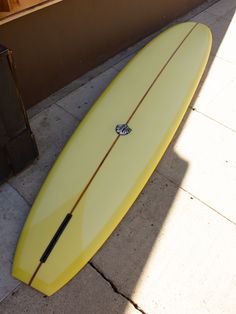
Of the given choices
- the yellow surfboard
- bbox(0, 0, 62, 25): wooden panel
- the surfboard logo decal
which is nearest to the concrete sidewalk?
the yellow surfboard

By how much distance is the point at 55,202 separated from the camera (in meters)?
3.12

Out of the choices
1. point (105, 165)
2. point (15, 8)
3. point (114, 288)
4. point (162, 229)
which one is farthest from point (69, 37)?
point (114, 288)

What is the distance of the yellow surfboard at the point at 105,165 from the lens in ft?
9.23

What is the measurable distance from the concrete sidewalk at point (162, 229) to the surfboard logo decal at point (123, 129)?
1.99 feet

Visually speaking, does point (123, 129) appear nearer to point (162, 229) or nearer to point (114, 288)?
point (162, 229)

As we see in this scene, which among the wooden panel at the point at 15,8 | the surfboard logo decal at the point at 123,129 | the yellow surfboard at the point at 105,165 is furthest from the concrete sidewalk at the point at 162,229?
the wooden panel at the point at 15,8

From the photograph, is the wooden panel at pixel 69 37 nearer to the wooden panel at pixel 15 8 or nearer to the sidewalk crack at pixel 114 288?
the wooden panel at pixel 15 8

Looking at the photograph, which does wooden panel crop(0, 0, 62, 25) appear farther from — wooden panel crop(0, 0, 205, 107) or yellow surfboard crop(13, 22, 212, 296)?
yellow surfboard crop(13, 22, 212, 296)

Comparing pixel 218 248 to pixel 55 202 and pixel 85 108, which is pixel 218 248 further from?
pixel 85 108

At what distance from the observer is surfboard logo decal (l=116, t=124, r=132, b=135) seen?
142 inches

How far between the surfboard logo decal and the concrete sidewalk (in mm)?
607

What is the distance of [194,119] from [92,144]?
162cm

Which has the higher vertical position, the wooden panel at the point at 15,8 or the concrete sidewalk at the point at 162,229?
the wooden panel at the point at 15,8

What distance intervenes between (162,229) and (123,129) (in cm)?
120
